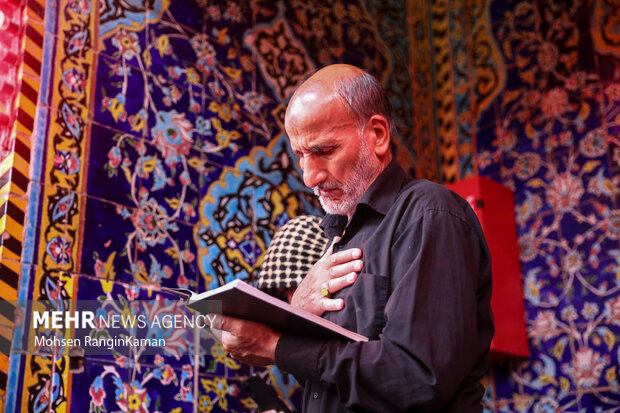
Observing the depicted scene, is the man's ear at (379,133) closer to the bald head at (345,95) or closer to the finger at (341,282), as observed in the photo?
the bald head at (345,95)

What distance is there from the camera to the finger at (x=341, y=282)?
1616mm

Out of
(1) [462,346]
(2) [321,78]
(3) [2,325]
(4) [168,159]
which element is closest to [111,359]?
(3) [2,325]

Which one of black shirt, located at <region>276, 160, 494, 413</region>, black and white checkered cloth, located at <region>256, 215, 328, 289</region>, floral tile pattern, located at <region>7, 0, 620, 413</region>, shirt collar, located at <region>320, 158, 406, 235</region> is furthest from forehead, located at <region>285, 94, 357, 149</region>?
floral tile pattern, located at <region>7, 0, 620, 413</region>

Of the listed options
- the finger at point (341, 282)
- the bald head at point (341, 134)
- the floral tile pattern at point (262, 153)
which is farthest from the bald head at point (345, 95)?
the floral tile pattern at point (262, 153)

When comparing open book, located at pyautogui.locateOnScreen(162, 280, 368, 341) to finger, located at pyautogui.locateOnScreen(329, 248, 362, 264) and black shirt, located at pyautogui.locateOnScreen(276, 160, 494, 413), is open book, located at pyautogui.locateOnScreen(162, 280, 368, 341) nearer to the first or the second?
black shirt, located at pyautogui.locateOnScreen(276, 160, 494, 413)

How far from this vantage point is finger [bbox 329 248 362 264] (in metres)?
1.65

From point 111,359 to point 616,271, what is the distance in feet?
7.12

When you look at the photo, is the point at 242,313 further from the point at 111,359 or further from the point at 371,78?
the point at 111,359

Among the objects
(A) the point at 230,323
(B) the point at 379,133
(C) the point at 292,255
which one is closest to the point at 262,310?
(A) the point at 230,323

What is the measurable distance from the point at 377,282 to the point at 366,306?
56 mm

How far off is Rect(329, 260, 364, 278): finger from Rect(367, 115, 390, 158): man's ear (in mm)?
325

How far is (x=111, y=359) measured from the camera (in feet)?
8.16

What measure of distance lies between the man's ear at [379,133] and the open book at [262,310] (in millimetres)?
527

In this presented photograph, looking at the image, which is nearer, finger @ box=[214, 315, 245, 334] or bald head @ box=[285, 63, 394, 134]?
finger @ box=[214, 315, 245, 334]
